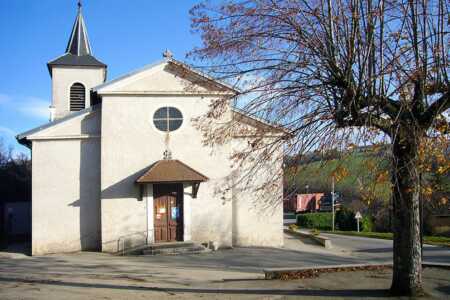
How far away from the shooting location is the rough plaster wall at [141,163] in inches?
736

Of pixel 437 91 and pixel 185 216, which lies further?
pixel 185 216

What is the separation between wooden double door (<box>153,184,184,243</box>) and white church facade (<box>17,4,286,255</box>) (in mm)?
42

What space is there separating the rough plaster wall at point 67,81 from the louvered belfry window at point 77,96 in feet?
0.66

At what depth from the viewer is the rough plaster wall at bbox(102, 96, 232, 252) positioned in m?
18.7

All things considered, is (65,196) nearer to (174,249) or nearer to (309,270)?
(174,249)

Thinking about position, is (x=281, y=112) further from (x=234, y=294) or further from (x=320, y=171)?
(x=234, y=294)

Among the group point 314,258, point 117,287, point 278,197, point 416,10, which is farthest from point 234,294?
point 314,258

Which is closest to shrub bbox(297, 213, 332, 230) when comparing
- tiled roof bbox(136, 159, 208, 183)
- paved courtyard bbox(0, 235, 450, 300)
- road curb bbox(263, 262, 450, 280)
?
paved courtyard bbox(0, 235, 450, 300)

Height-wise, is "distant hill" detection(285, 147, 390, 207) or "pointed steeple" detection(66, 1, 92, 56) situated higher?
"pointed steeple" detection(66, 1, 92, 56)

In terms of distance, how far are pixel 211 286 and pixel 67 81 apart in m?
19.4

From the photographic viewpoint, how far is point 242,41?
8688mm

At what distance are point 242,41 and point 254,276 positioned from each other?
6810 millimetres

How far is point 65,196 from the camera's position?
62.1ft

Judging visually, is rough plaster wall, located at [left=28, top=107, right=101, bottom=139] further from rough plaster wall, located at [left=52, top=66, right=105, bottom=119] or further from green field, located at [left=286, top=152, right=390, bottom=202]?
green field, located at [left=286, top=152, right=390, bottom=202]
